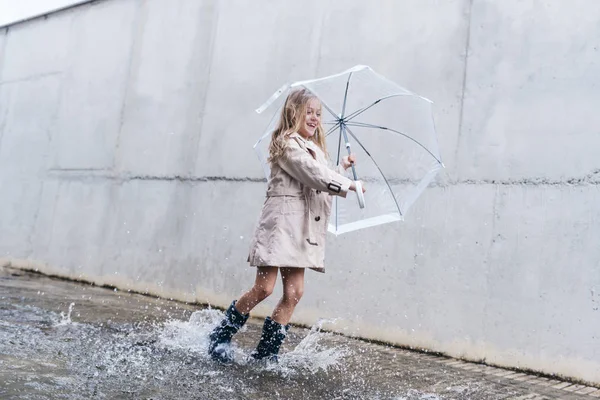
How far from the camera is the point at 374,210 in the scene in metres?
3.83

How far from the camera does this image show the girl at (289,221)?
3399mm

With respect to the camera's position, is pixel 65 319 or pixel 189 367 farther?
pixel 65 319

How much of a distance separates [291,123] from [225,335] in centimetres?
126

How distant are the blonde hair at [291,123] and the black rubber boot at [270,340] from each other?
2.98 ft

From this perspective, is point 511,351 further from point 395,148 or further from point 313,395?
point 313,395

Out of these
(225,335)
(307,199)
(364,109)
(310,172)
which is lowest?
(225,335)

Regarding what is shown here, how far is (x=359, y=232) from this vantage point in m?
5.40

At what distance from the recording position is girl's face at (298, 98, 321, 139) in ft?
11.7

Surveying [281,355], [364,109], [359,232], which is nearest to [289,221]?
[364,109]

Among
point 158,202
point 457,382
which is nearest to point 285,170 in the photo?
point 457,382

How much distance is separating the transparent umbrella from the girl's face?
0.19 feet

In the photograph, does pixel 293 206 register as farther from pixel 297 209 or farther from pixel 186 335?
pixel 186 335

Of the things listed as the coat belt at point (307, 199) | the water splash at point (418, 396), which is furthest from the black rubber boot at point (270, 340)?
the water splash at point (418, 396)

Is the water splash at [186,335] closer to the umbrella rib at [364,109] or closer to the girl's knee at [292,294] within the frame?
the girl's knee at [292,294]
